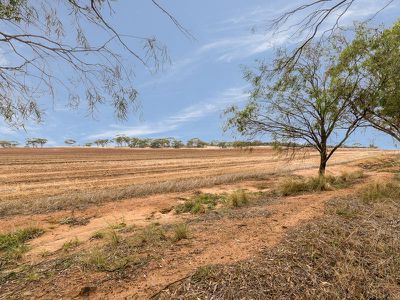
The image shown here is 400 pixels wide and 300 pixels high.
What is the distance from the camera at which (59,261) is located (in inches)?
202

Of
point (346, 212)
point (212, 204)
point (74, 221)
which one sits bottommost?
point (74, 221)

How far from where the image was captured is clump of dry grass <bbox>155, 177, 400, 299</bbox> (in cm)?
372

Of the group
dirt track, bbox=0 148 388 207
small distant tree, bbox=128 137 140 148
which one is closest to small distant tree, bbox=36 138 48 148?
small distant tree, bbox=128 137 140 148

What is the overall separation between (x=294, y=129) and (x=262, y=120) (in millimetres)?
1778

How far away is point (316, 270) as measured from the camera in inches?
164

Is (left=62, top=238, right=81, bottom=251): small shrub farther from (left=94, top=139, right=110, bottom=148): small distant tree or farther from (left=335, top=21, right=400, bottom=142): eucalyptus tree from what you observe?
(left=94, top=139, right=110, bottom=148): small distant tree

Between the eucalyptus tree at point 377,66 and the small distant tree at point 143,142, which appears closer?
the eucalyptus tree at point 377,66

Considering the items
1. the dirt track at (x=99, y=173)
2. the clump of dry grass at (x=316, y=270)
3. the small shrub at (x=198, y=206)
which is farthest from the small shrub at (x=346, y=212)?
the dirt track at (x=99, y=173)

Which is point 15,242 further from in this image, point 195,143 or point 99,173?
point 195,143

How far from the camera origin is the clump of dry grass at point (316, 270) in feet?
12.2

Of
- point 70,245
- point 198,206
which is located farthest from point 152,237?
point 198,206

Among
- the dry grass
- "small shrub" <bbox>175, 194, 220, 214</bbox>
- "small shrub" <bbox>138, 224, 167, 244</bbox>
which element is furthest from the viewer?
"small shrub" <bbox>175, 194, 220, 214</bbox>

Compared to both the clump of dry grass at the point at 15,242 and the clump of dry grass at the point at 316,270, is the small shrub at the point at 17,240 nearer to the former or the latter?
the clump of dry grass at the point at 15,242

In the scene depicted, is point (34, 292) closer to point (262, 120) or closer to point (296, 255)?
point (296, 255)
